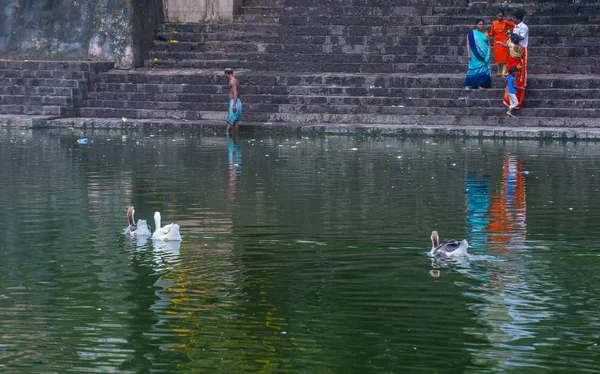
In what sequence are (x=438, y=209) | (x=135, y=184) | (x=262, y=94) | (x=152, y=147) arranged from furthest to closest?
(x=262, y=94)
(x=152, y=147)
(x=135, y=184)
(x=438, y=209)

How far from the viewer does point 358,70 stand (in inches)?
863

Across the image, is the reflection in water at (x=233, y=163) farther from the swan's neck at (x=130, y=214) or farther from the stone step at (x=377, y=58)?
the stone step at (x=377, y=58)

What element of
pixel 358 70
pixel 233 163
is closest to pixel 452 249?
pixel 233 163

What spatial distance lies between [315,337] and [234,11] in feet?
63.0

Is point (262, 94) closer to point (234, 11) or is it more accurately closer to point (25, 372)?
point (234, 11)

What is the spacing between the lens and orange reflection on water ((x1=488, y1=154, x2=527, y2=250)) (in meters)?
9.22

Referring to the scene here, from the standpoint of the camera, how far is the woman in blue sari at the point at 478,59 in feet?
65.8

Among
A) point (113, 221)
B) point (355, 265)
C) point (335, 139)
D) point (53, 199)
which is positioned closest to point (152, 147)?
point (335, 139)

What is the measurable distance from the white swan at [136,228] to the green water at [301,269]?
18 centimetres

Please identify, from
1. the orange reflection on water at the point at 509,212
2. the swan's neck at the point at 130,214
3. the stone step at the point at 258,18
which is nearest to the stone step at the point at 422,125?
the stone step at the point at 258,18

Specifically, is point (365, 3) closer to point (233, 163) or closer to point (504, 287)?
point (233, 163)

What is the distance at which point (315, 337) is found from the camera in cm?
625

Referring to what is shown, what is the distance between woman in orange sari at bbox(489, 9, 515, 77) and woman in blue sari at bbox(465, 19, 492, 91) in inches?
13.8

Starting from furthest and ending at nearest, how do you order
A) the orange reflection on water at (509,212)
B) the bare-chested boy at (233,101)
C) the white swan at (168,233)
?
the bare-chested boy at (233,101) → the orange reflection on water at (509,212) → the white swan at (168,233)
